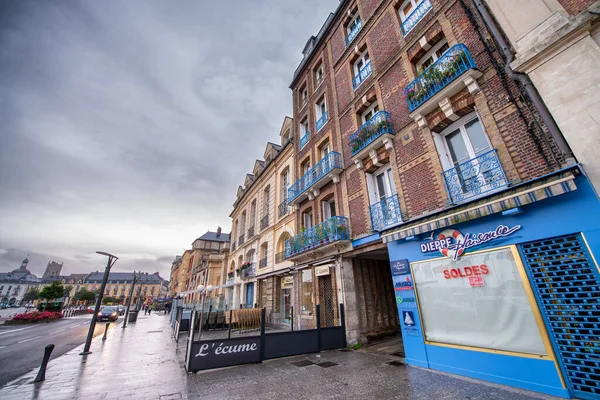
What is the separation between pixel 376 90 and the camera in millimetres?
9172

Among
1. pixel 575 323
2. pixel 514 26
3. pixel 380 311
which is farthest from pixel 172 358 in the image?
pixel 514 26

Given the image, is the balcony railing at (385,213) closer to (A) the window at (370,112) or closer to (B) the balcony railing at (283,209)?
(A) the window at (370,112)

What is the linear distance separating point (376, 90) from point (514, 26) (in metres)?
4.18

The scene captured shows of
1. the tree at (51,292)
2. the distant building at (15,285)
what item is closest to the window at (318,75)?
the tree at (51,292)

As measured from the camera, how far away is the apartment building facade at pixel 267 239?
570 inches

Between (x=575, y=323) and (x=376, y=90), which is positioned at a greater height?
(x=376, y=90)

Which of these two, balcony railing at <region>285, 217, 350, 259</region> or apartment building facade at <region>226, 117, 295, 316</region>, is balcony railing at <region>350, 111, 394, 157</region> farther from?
apartment building facade at <region>226, 117, 295, 316</region>

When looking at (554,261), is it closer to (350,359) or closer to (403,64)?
(350,359)

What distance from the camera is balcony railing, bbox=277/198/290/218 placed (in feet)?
48.8

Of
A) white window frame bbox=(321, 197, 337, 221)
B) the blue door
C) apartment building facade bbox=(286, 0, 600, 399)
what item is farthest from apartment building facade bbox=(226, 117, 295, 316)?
apartment building facade bbox=(286, 0, 600, 399)

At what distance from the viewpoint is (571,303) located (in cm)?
398

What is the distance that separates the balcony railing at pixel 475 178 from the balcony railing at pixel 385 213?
5.62 ft

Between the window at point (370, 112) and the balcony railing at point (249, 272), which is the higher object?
the window at point (370, 112)

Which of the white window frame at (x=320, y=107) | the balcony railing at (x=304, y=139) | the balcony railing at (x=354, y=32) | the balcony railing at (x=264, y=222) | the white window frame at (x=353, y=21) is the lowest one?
the balcony railing at (x=264, y=222)
